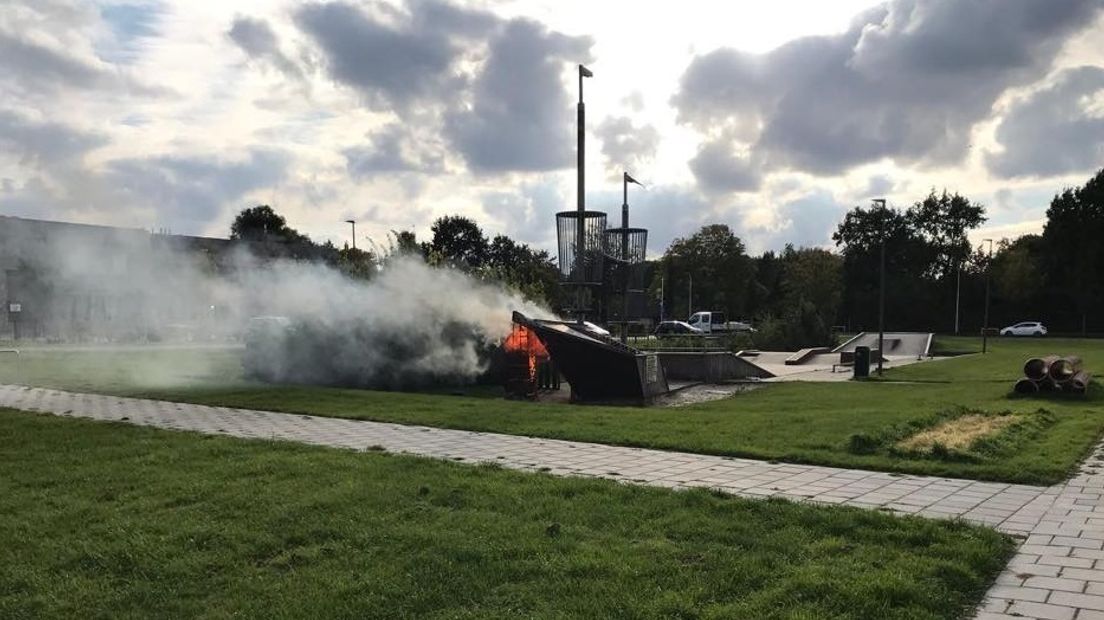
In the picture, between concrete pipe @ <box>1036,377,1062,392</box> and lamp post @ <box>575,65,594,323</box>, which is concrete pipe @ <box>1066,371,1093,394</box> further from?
lamp post @ <box>575,65,594,323</box>

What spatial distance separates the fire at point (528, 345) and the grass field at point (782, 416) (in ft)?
13.1

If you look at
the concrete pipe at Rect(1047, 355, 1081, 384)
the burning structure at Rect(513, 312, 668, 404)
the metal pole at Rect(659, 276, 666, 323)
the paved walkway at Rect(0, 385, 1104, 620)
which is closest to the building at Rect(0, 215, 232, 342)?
the paved walkway at Rect(0, 385, 1104, 620)

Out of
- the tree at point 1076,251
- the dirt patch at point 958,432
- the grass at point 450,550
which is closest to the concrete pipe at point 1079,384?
the dirt patch at point 958,432

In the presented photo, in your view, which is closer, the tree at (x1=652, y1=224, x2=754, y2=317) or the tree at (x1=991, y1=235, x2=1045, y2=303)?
the tree at (x1=991, y1=235, x2=1045, y2=303)

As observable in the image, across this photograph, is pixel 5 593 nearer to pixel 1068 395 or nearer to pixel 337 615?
pixel 337 615

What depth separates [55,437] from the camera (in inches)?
410

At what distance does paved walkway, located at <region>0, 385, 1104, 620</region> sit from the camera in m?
4.82

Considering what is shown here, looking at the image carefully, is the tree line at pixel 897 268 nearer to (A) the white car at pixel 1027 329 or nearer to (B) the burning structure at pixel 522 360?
(A) the white car at pixel 1027 329

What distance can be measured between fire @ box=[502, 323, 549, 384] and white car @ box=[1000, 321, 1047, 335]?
5563 cm

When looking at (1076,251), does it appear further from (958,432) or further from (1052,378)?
(958,432)

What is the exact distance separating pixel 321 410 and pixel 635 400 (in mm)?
7559

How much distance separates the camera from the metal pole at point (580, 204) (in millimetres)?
20422

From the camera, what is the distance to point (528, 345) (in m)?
Answer: 19.8

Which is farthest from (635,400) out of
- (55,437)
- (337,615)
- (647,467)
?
(337,615)
